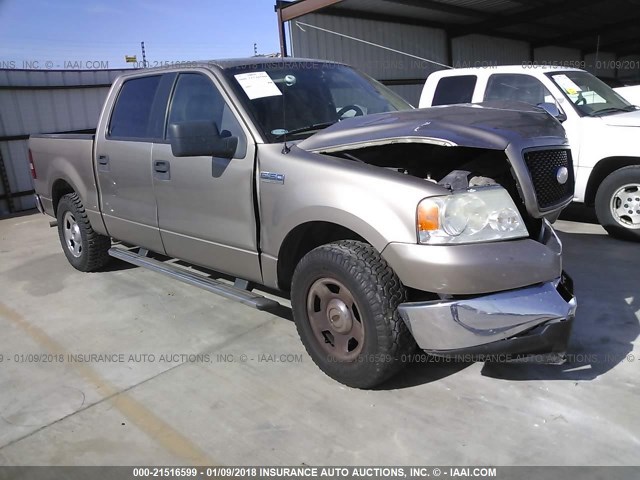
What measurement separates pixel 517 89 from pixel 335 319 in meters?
5.03

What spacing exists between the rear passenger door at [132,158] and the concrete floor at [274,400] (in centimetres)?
79

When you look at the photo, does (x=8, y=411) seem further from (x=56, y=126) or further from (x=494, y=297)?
(x=56, y=126)

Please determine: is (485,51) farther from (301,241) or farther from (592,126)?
(301,241)

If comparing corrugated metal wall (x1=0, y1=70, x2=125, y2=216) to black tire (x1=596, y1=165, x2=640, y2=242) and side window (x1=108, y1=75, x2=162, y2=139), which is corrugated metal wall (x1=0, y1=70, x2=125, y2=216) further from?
black tire (x1=596, y1=165, x2=640, y2=242)

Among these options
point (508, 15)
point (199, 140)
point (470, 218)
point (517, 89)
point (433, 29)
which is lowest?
point (470, 218)

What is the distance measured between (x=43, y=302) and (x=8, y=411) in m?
2.09

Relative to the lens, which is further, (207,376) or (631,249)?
(631,249)

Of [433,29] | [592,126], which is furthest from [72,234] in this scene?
[433,29]

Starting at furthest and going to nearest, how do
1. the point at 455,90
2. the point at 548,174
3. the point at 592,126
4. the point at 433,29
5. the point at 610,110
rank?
the point at 433,29
the point at 455,90
the point at 610,110
the point at 592,126
the point at 548,174

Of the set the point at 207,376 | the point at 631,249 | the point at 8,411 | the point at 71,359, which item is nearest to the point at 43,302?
the point at 71,359

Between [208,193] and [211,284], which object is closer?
[208,193]

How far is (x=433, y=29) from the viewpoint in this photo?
58.7 feet

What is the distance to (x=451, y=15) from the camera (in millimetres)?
16703

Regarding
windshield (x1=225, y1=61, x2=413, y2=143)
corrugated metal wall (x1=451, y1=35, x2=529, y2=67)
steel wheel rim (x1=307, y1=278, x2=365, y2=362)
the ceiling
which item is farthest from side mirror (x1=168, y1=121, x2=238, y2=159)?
corrugated metal wall (x1=451, y1=35, x2=529, y2=67)
